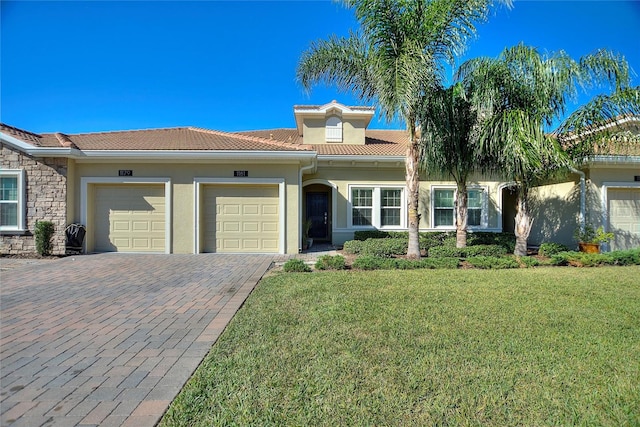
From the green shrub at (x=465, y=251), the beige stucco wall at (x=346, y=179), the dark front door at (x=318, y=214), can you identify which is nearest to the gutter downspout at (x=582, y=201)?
the green shrub at (x=465, y=251)

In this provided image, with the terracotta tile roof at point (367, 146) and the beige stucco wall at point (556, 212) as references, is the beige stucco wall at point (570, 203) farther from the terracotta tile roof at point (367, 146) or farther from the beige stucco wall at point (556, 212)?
the terracotta tile roof at point (367, 146)

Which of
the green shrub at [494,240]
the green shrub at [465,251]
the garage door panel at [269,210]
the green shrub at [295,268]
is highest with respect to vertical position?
the garage door panel at [269,210]

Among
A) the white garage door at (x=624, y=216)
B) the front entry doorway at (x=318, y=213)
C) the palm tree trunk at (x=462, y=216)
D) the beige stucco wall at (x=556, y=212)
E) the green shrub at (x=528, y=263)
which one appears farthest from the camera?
the front entry doorway at (x=318, y=213)

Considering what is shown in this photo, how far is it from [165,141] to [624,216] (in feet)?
55.1

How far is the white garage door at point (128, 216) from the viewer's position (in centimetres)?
1065

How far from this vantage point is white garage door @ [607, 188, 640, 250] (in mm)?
11148

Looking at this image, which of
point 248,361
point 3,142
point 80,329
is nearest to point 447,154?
point 248,361

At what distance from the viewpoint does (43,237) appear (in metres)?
9.60

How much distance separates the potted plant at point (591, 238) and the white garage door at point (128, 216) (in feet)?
46.1

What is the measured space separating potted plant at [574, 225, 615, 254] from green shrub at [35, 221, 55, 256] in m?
17.1

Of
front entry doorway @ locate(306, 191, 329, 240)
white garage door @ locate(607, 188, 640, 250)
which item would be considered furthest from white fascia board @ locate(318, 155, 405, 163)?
white garage door @ locate(607, 188, 640, 250)

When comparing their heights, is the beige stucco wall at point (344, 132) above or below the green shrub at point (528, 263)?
above

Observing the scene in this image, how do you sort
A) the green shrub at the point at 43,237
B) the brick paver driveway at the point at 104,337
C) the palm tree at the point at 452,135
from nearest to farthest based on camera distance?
the brick paver driveway at the point at 104,337, the palm tree at the point at 452,135, the green shrub at the point at 43,237

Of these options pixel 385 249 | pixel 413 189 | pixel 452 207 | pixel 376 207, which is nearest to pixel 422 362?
pixel 413 189
